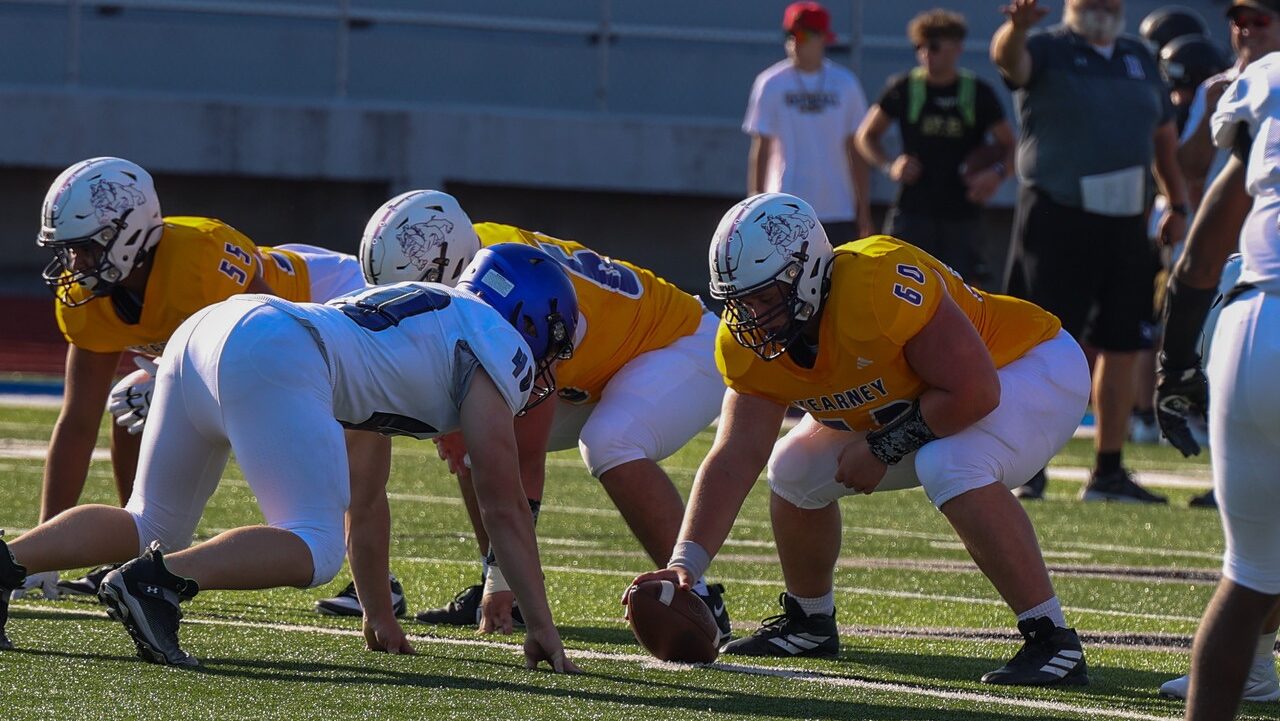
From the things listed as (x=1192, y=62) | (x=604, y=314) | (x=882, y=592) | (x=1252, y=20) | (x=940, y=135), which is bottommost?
(x=882, y=592)

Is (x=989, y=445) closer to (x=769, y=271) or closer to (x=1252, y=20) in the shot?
(x=769, y=271)

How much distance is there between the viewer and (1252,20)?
470 cm

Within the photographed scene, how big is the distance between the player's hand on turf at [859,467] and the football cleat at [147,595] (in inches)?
63.5

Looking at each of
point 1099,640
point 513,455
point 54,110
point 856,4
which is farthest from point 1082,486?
point 54,110

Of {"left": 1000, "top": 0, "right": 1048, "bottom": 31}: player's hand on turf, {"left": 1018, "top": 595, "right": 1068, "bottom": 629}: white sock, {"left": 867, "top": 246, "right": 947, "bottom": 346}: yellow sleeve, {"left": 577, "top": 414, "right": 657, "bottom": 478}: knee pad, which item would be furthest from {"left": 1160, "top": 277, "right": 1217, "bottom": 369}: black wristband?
{"left": 1000, "top": 0, "right": 1048, "bottom": 31}: player's hand on turf

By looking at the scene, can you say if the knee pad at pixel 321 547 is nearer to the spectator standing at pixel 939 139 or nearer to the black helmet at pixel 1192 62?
the spectator standing at pixel 939 139

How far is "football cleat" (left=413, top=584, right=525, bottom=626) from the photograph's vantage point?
564cm

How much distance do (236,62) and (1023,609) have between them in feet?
45.6

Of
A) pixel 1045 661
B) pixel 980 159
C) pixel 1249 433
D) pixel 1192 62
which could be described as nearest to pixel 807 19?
pixel 980 159

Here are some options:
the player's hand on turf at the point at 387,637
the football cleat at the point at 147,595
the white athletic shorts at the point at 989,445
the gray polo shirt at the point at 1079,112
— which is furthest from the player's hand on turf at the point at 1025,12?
the football cleat at the point at 147,595

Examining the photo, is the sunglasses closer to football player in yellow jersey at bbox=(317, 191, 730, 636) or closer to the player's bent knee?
football player in yellow jersey at bbox=(317, 191, 730, 636)

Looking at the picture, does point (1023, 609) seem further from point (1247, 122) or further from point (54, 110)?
point (54, 110)

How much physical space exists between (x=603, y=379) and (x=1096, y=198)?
3854 mm

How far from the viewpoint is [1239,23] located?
4.94 m
